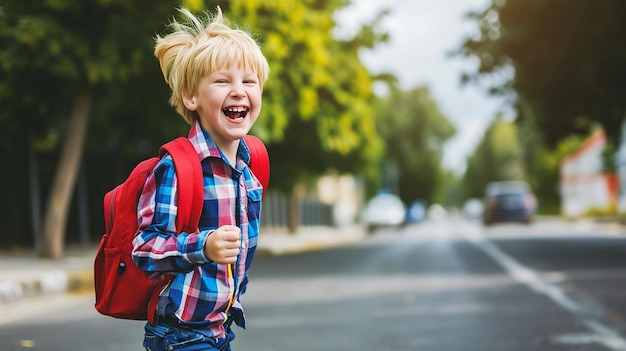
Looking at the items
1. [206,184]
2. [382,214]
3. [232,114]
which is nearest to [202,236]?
[206,184]

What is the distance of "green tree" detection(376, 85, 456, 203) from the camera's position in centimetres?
8144

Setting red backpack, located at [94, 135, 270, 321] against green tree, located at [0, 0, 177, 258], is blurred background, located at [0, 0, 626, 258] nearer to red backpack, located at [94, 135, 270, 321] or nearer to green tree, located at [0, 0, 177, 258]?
green tree, located at [0, 0, 177, 258]

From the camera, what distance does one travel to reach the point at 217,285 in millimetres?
2621

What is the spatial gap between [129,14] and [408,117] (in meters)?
67.9

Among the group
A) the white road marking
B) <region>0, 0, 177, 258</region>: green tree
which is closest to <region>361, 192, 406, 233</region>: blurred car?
the white road marking

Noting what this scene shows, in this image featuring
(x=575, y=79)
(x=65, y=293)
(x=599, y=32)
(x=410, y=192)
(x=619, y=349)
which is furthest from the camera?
(x=410, y=192)

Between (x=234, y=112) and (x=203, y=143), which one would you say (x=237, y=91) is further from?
(x=203, y=143)

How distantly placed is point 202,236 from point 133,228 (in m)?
0.24

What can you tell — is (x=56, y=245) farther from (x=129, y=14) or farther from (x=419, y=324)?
(x=419, y=324)

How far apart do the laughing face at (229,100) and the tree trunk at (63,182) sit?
14.4 metres

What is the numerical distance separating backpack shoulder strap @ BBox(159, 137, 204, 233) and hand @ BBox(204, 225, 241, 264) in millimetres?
130

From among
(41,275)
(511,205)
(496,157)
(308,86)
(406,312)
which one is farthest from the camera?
(496,157)

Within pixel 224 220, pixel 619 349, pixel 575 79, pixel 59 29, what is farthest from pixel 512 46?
pixel 224 220

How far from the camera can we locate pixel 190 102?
2656mm
